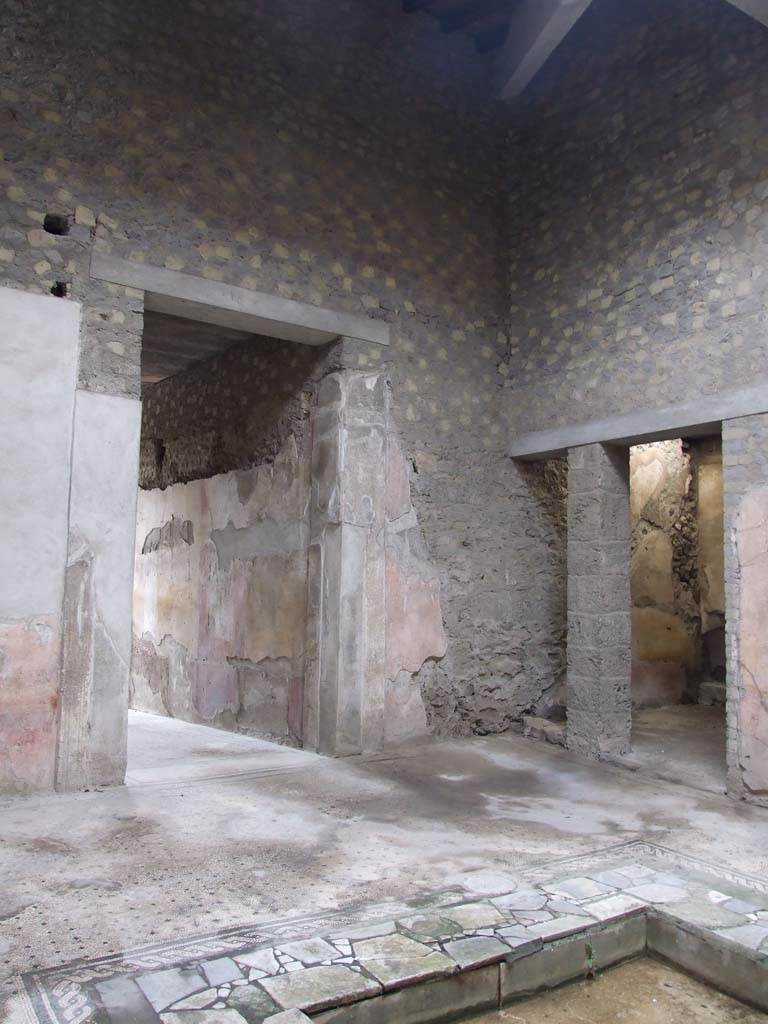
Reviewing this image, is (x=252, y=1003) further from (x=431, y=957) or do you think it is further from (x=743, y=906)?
(x=743, y=906)

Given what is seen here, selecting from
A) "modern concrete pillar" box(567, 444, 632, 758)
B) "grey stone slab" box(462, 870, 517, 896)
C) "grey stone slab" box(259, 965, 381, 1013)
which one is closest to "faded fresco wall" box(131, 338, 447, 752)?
"modern concrete pillar" box(567, 444, 632, 758)

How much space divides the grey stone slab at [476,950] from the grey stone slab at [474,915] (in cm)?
10

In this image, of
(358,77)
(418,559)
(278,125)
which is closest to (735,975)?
(418,559)

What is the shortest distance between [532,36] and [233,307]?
2710 millimetres

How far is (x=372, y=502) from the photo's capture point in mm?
5645

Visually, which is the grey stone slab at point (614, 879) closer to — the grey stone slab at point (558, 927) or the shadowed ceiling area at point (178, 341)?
the grey stone slab at point (558, 927)

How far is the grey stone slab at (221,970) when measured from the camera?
2.41 metres

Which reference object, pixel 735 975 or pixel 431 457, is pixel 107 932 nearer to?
pixel 735 975

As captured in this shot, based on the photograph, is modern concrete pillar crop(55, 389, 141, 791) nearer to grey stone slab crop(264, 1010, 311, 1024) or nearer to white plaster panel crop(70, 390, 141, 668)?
white plaster panel crop(70, 390, 141, 668)

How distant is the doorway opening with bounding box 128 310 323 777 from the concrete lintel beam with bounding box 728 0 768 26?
3.15 m

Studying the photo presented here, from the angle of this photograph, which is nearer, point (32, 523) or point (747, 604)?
point (32, 523)

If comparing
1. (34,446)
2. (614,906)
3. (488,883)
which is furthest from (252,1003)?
(34,446)

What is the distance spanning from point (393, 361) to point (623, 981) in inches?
162

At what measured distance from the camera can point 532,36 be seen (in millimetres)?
5512
